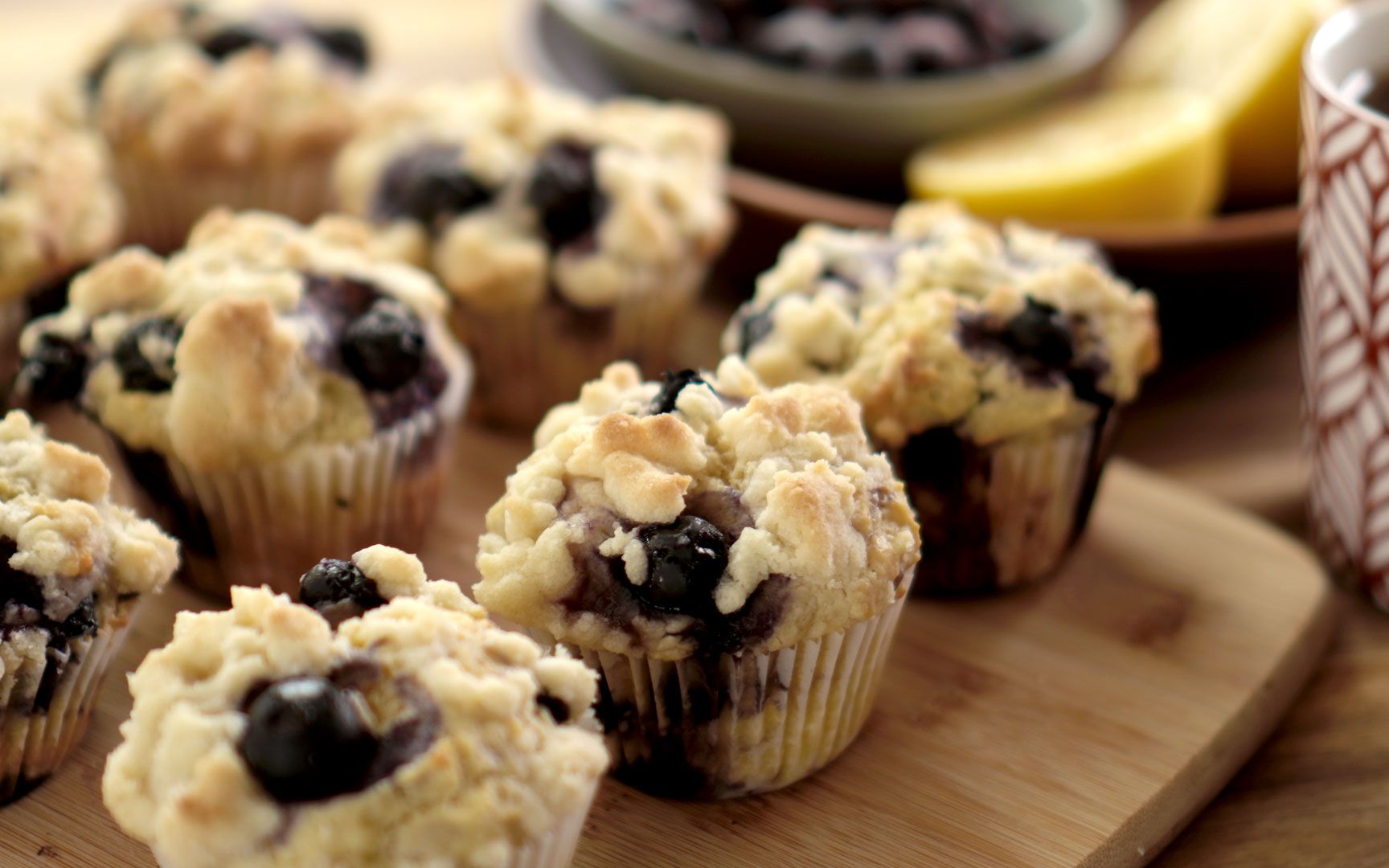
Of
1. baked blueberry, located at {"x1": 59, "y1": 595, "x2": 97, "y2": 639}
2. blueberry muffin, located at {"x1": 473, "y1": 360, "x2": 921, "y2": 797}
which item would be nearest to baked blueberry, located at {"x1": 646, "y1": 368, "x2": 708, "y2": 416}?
blueberry muffin, located at {"x1": 473, "y1": 360, "x2": 921, "y2": 797}

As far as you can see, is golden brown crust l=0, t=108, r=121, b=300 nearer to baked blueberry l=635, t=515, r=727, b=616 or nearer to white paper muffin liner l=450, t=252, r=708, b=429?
white paper muffin liner l=450, t=252, r=708, b=429

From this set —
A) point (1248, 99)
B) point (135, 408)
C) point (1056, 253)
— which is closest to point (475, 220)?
point (135, 408)

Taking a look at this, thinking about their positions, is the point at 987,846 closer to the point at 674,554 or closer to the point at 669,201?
the point at 674,554

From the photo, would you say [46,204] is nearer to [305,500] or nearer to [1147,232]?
[305,500]

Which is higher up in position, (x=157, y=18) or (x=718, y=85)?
(x=157, y=18)

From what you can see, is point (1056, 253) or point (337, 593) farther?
point (1056, 253)

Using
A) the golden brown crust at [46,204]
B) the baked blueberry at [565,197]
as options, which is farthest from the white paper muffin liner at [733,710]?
the golden brown crust at [46,204]
